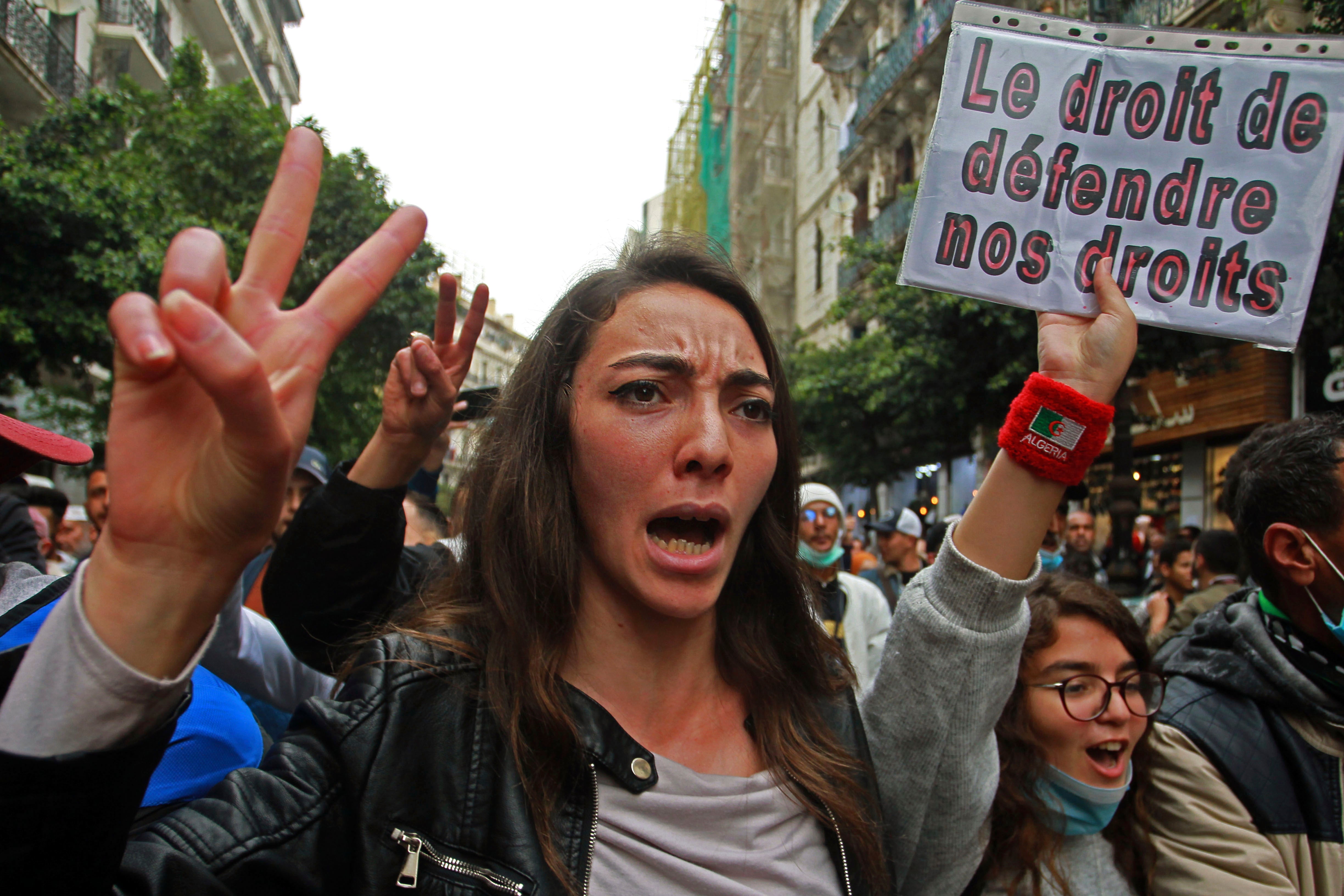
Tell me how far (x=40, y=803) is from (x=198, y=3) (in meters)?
28.6

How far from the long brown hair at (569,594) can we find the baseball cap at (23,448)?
76 centimetres

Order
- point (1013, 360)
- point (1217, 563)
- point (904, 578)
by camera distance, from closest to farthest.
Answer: point (1217, 563) < point (904, 578) < point (1013, 360)

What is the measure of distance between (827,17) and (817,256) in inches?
250

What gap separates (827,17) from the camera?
24.8m

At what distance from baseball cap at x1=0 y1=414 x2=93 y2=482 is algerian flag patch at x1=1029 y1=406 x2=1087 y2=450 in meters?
1.66

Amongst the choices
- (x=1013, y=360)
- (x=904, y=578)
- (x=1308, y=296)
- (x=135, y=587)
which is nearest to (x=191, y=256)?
(x=135, y=587)

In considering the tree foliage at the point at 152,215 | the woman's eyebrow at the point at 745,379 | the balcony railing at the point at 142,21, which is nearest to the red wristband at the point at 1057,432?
the woman's eyebrow at the point at 745,379

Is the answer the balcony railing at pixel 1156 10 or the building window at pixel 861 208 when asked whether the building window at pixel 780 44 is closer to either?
the building window at pixel 861 208

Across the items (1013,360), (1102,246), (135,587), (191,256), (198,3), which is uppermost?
(198,3)

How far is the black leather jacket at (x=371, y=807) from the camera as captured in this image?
90 centimetres

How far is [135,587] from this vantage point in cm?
88

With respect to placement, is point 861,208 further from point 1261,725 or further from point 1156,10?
point 1261,725

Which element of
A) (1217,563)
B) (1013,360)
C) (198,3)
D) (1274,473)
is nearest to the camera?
(1274,473)

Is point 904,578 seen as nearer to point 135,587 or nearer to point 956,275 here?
point 956,275
